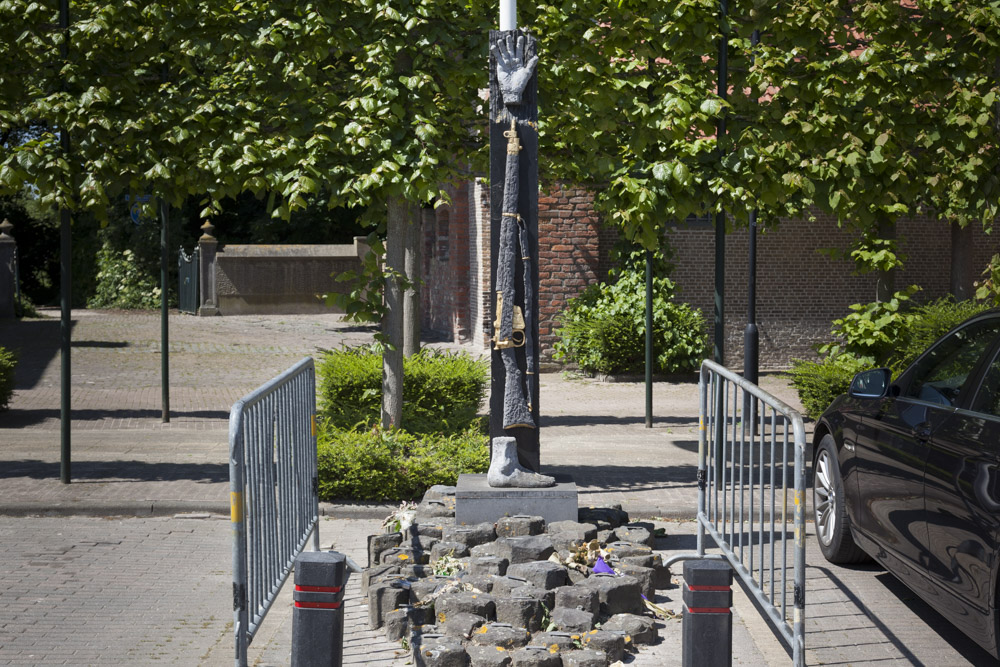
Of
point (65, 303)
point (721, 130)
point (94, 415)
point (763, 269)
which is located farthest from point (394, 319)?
point (763, 269)

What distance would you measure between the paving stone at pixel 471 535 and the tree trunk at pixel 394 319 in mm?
3174

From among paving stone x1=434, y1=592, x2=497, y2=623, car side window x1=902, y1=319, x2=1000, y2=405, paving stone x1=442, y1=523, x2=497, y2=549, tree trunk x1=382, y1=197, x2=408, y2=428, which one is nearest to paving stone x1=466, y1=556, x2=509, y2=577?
paving stone x1=442, y1=523, x2=497, y2=549

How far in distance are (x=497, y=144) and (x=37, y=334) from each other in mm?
20178

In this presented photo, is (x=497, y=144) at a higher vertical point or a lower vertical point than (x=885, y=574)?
higher

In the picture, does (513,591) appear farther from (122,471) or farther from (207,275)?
(207,275)

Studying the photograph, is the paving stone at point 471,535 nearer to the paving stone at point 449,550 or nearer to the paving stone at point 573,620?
the paving stone at point 449,550

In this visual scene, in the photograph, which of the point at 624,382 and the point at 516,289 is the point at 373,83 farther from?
the point at 624,382

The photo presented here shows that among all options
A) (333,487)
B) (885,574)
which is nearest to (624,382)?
(333,487)

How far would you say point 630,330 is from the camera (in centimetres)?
1802

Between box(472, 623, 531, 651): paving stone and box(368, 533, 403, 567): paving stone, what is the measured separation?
1.52m

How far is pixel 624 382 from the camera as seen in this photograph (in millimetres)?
18125

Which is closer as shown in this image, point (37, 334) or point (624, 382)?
point (624, 382)

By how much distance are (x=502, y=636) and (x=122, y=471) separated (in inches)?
230

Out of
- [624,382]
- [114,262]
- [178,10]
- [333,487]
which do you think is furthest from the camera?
[114,262]
